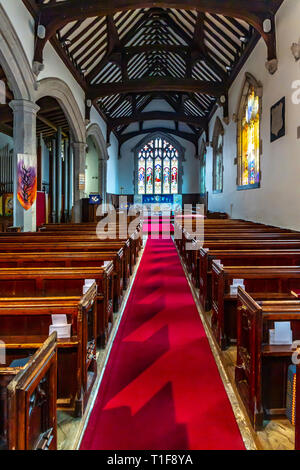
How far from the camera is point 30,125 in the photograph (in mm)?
6430

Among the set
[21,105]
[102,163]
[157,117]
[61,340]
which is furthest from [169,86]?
[61,340]

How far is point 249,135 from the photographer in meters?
8.47

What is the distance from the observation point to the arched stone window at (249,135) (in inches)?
301

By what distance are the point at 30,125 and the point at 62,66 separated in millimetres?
2700

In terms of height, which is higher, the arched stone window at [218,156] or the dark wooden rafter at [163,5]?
the dark wooden rafter at [163,5]

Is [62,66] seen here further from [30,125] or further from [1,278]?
[1,278]

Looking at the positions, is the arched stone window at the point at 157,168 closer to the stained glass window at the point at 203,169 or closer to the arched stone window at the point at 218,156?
the stained glass window at the point at 203,169

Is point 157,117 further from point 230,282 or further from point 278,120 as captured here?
point 230,282

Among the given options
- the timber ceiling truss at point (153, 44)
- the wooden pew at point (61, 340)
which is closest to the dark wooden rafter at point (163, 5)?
the timber ceiling truss at point (153, 44)

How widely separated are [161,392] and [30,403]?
1133 millimetres

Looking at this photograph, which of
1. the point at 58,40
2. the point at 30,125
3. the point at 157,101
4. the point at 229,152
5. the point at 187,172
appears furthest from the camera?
the point at 187,172

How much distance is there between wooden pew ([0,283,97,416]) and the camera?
1887mm

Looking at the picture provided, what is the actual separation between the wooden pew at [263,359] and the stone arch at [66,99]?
20.8ft
